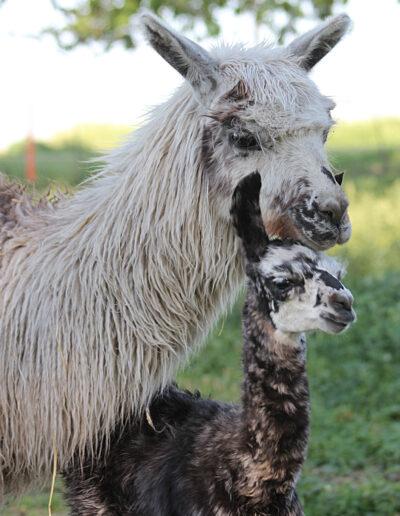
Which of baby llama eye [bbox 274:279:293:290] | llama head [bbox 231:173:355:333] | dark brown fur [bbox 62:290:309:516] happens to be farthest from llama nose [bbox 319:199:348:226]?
dark brown fur [bbox 62:290:309:516]

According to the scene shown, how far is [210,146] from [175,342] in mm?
811

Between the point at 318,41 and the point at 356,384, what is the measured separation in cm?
448

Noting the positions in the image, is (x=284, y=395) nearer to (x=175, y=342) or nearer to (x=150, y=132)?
(x=175, y=342)

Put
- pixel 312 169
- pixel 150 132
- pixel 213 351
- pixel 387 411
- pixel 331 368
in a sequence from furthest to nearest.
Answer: pixel 213 351
pixel 331 368
pixel 387 411
pixel 150 132
pixel 312 169

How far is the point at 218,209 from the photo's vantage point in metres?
2.93

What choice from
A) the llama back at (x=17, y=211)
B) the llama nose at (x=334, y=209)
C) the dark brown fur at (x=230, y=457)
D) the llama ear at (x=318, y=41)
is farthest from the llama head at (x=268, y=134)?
the llama back at (x=17, y=211)

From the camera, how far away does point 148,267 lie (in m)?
3.05

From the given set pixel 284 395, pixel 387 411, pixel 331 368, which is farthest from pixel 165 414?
pixel 331 368

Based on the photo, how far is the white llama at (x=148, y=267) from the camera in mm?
2879

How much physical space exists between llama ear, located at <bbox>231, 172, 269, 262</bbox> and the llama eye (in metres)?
0.19

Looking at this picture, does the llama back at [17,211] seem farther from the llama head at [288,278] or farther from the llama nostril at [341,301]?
the llama nostril at [341,301]

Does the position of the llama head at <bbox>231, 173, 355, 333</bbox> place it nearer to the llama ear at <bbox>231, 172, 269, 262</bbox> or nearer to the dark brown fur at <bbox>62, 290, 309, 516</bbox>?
the llama ear at <bbox>231, 172, 269, 262</bbox>

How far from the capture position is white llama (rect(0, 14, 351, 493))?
2879 mm

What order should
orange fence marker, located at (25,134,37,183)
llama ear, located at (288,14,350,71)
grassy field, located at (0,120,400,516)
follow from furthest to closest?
orange fence marker, located at (25,134,37,183) < grassy field, located at (0,120,400,516) < llama ear, located at (288,14,350,71)
